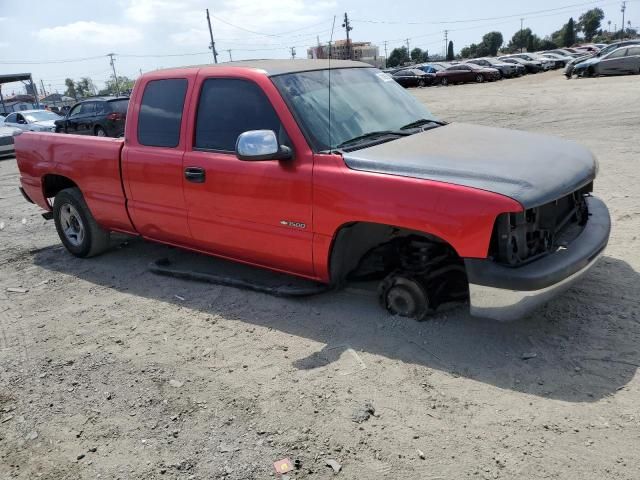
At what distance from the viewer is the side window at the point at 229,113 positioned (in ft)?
13.1

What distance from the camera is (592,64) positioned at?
2753 cm

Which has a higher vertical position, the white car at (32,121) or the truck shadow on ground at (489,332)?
the white car at (32,121)

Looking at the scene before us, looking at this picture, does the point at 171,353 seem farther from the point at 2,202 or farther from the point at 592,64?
the point at 592,64

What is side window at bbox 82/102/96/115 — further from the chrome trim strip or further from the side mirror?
the chrome trim strip

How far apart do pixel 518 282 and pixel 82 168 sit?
424 centimetres

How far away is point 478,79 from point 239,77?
33382 millimetres

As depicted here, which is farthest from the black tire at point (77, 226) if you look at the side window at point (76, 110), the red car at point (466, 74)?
the red car at point (466, 74)

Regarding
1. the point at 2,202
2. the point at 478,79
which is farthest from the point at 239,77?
the point at 478,79

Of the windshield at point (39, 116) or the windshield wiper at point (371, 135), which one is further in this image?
the windshield at point (39, 116)

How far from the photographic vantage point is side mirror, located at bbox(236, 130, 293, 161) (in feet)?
11.8

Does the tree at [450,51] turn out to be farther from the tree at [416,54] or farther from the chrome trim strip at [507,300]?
the chrome trim strip at [507,300]

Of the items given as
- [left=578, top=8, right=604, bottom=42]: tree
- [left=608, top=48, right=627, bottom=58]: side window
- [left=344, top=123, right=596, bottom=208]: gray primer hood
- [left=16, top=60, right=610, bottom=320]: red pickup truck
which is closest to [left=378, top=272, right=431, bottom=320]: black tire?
[left=16, top=60, right=610, bottom=320]: red pickup truck

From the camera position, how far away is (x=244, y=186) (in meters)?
4.04

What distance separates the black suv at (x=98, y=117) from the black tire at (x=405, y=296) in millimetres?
14013
